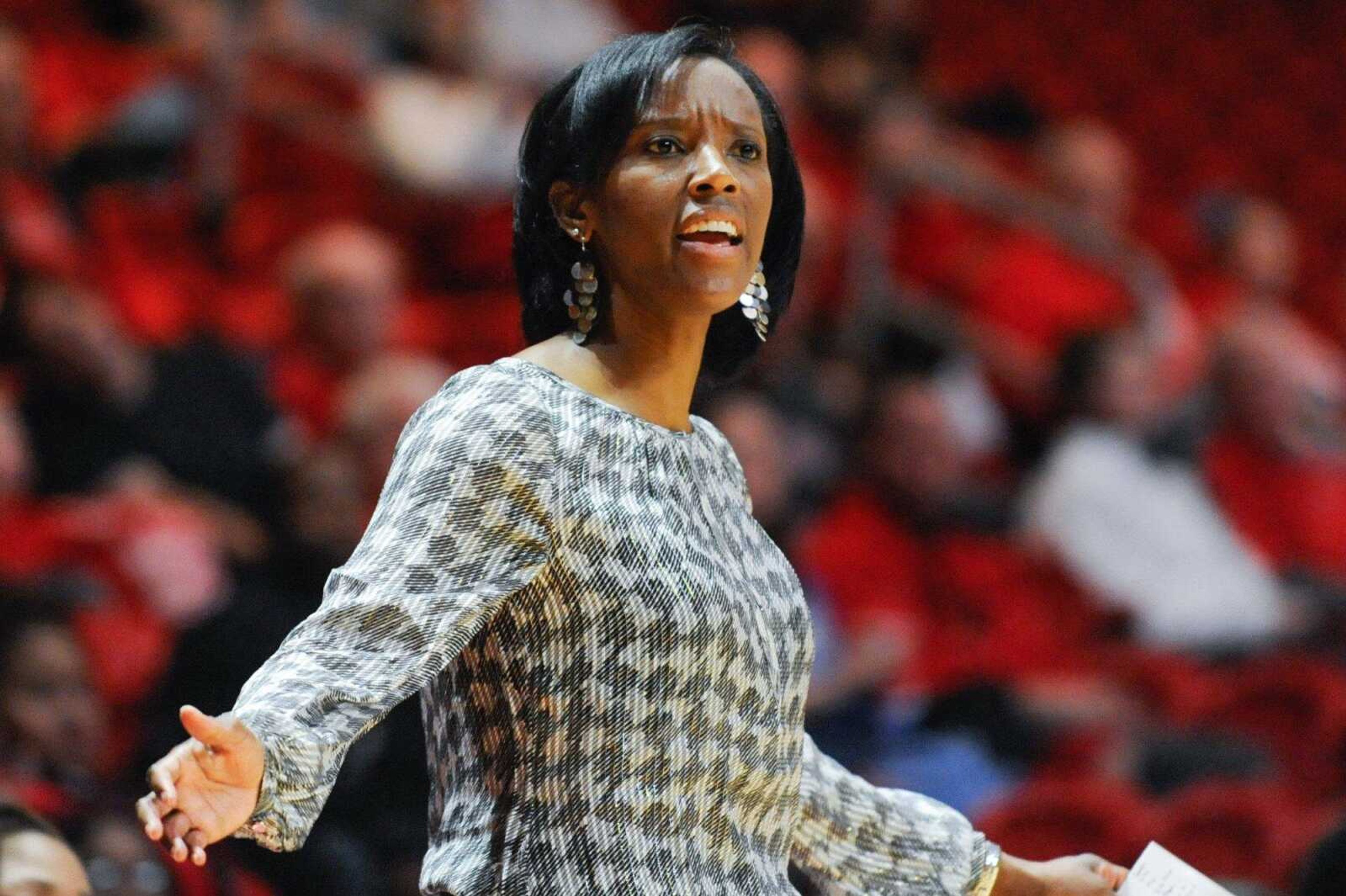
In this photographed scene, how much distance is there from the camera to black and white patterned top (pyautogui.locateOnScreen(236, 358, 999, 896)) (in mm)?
1609

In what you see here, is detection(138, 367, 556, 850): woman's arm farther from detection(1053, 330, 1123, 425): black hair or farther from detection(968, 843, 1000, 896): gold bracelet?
detection(1053, 330, 1123, 425): black hair

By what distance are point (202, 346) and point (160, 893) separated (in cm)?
224

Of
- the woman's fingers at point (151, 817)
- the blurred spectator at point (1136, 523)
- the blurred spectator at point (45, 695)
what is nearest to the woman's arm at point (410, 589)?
the woman's fingers at point (151, 817)

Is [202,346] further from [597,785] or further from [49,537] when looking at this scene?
[597,785]

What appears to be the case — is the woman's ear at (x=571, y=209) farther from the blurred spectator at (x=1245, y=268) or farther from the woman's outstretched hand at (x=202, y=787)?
the blurred spectator at (x=1245, y=268)

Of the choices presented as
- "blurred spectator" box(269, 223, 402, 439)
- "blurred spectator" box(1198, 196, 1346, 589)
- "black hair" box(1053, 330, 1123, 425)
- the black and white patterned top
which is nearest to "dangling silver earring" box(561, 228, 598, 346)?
the black and white patterned top

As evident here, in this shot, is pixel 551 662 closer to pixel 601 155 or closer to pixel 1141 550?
pixel 601 155

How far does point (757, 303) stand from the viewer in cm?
205

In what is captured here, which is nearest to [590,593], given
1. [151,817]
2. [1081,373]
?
[151,817]

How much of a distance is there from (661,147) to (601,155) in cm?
5

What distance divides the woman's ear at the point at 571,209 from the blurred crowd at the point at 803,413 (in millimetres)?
1026

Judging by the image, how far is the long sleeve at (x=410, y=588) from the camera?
5.08ft

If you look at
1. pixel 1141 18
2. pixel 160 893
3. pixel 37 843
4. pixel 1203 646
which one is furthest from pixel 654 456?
pixel 1141 18

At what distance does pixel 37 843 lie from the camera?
2.11 metres
